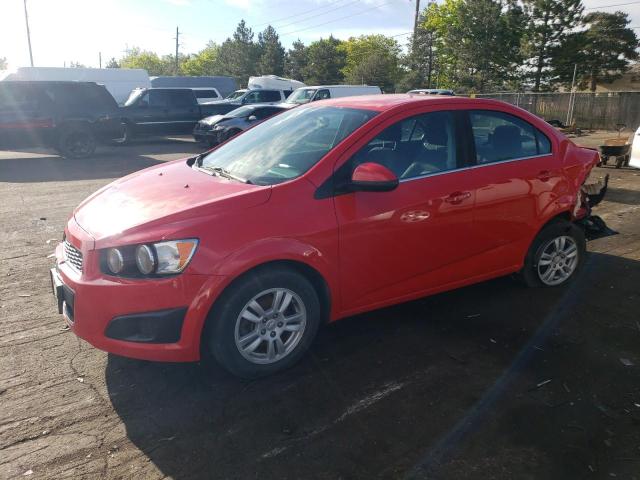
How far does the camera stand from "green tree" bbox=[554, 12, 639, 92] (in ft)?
132

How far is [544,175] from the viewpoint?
4.42 metres

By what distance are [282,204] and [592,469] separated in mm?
2160

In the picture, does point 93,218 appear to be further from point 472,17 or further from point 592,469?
point 472,17

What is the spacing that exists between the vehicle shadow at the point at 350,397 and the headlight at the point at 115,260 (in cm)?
79

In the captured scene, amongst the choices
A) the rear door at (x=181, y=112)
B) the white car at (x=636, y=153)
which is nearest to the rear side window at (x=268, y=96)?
the rear door at (x=181, y=112)

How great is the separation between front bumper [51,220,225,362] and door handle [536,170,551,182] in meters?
2.92

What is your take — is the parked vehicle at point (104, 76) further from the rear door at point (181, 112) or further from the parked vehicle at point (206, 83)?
the rear door at point (181, 112)

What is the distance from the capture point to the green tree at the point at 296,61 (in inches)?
2675

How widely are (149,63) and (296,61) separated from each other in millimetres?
48511

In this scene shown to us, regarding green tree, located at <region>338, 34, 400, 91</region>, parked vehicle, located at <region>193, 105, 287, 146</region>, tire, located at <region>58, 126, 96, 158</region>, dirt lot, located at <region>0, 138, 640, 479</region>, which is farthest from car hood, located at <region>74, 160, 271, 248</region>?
green tree, located at <region>338, 34, 400, 91</region>

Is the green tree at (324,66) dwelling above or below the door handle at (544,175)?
above

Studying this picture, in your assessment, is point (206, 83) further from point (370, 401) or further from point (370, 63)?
point (370, 63)

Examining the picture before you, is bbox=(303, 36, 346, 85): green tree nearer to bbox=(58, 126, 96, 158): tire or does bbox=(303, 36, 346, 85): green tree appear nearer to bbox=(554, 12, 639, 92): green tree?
bbox=(554, 12, 639, 92): green tree

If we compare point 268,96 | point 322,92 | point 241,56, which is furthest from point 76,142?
point 241,56
